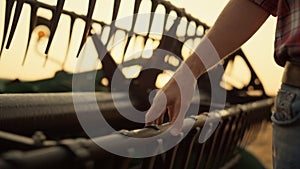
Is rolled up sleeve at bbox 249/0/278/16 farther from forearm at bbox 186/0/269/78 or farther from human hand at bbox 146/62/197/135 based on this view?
human hand at bbox 146/62/197/135

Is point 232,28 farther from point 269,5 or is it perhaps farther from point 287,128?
point 287,128

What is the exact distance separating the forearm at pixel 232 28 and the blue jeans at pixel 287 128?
0.67 feet

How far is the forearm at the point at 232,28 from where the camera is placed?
1089 millimetres

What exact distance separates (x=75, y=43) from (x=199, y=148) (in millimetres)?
933

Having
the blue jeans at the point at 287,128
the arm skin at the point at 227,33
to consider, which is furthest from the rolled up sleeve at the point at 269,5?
the blue jeans at the point at 287,128

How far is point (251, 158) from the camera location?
3900mm

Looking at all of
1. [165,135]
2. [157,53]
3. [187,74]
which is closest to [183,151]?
[165,135]

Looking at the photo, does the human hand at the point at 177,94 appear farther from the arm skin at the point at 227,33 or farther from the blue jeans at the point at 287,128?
the blue jeans at the point at 287,128

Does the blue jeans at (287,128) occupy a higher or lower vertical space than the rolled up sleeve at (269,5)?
lower

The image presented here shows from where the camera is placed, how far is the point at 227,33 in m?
1.11

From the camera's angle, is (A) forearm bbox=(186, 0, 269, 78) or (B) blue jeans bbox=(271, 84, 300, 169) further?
(A) forearm bbox=(186, 0, 269, 78)

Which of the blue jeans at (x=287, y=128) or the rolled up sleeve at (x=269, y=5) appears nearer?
the blue jeans at (x=287, y=128)

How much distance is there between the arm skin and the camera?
109 cm

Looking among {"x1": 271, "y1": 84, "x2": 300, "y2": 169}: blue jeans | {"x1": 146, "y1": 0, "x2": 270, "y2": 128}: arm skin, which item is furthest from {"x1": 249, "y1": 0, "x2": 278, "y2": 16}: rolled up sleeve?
{"x1": 271, "y1": 84, "x2": 300, "y2": 169}: blue jeans
